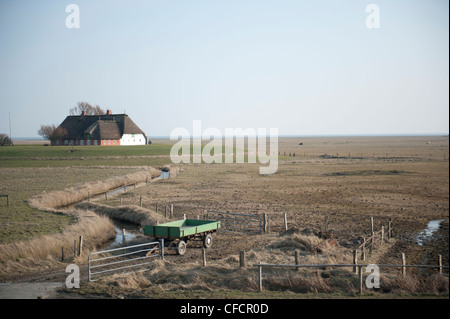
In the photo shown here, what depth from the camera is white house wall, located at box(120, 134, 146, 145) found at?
95562mm

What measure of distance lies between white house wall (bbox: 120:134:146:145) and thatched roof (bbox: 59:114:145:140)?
97cm

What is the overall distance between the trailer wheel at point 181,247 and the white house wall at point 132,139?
78.6 metres

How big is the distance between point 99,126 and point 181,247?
3102 inches

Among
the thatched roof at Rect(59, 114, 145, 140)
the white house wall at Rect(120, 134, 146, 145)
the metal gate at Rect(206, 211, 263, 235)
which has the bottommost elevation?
the metal gate at Rect(206, 211, 263, 235)

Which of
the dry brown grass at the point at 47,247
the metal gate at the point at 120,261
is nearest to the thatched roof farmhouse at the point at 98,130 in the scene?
the dry brown grass at the point at 47,247

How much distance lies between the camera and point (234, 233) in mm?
23672

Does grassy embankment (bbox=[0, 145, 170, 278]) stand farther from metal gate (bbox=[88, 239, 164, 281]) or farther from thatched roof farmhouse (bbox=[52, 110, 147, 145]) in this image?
thatched roof farmhouse (bbox=[52, 110, 147, 145])

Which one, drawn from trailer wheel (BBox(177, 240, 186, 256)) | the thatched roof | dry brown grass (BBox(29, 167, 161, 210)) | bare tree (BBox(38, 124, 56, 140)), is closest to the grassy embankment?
dry brown grass (BBox(29, 167, 161, 210))

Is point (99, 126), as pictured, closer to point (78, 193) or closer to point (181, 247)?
point (78, 193)

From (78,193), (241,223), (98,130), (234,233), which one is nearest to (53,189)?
(78,193)

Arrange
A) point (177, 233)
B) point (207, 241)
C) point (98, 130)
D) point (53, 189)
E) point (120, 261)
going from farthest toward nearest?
point (98, 130), point (53, 189), point (207, 241), point (177, 233), point (120, 261)

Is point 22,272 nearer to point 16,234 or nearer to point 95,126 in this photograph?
point 16,234

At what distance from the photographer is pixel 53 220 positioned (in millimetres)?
25422

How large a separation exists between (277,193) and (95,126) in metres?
64.6
